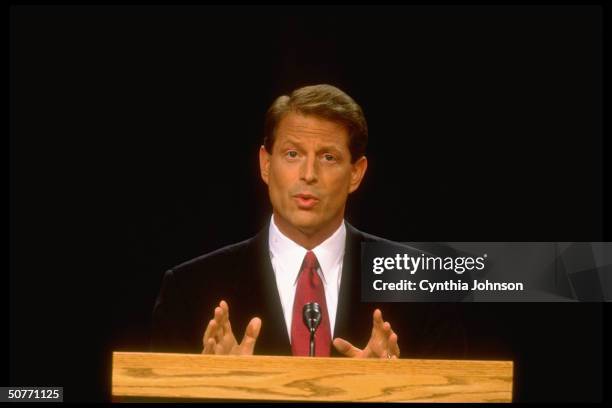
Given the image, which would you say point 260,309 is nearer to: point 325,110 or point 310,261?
point 310,261

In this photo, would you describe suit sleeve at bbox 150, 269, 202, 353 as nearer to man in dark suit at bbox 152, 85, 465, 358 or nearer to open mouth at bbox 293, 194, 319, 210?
man in dark suit at bbox 152, 85, 465, 358

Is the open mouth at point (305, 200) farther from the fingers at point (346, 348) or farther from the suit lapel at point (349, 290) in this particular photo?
the fingers at point (346, 348)

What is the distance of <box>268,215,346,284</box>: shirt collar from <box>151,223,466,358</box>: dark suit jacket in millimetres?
32

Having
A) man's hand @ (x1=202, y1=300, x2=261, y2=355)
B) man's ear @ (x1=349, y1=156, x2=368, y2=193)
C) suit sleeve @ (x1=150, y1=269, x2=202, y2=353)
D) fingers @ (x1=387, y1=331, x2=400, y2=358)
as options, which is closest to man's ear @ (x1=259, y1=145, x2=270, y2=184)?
man's ear @ (x1=349, y1=156, x2=368, y2=193)

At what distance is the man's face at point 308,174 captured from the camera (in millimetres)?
4059

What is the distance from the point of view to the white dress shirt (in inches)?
162

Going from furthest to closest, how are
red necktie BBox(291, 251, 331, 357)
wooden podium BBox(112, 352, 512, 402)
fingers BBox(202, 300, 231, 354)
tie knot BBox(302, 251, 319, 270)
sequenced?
1. tie knot BBox(302, 251, 319, 270)
2. red necktie BBox(291, 251, 331, 357)
3. fingers BBox(202, 300, 231, 354)
4. wooden podium BBox(112, 352, 512, 402)

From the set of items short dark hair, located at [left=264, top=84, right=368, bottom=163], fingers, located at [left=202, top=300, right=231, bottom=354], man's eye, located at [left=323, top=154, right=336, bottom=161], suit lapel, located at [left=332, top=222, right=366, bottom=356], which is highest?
short dark hair, located at [left=264, top=84, right=368, bottom=163]

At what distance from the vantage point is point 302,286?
4.07 meters

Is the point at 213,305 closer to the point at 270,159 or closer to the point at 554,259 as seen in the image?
the point at 270,159

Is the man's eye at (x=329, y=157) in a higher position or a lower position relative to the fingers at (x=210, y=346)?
higher

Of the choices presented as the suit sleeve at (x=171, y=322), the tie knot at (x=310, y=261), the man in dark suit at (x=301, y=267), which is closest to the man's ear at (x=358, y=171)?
the man in dark suit at (x=301, y=267)

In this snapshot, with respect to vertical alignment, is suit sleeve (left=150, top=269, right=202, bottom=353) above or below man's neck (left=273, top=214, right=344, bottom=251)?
below

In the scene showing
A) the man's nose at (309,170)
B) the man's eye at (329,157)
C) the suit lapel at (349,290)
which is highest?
the man's eye at (329,157)
